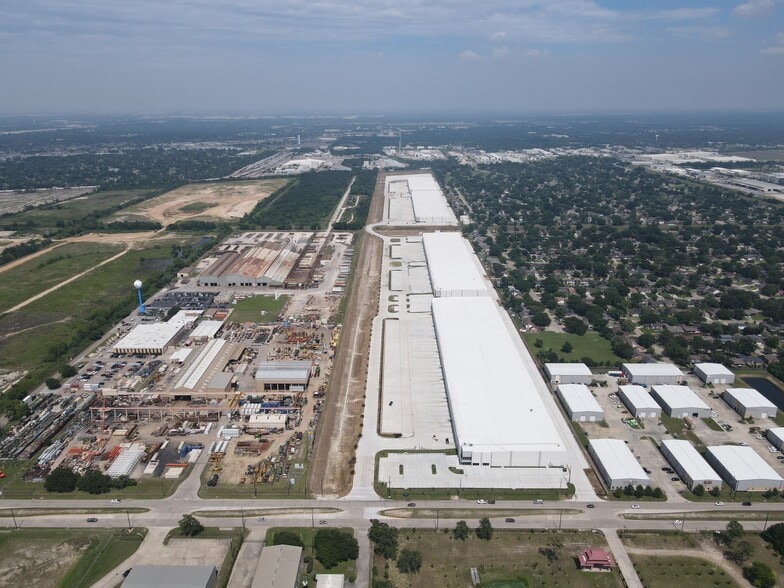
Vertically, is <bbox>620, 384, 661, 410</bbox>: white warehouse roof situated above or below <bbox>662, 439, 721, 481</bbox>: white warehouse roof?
above

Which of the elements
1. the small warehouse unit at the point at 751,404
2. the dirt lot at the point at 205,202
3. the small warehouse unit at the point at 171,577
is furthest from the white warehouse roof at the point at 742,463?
the dirt lot at the point at 205,202

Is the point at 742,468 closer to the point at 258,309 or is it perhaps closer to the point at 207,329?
the point at 207,329

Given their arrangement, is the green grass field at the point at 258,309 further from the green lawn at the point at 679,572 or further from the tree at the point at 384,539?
the green lawn at the point at 679,572

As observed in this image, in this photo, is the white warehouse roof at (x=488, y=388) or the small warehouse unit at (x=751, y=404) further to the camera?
the small warehouse unit at (x=751, y=404)

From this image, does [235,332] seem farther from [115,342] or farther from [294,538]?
[294,538]

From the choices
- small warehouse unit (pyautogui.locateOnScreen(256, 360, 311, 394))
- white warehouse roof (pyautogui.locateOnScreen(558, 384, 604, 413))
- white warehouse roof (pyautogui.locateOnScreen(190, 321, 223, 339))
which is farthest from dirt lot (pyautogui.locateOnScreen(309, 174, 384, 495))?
white warehouse roof (pyautogui.locateOnScreen(558, 384, 604, 413))

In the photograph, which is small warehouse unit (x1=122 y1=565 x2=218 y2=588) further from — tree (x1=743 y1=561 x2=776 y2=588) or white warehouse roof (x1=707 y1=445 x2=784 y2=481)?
white warehouse roof (x1=707 y1=445 x2=784 y2=481)
